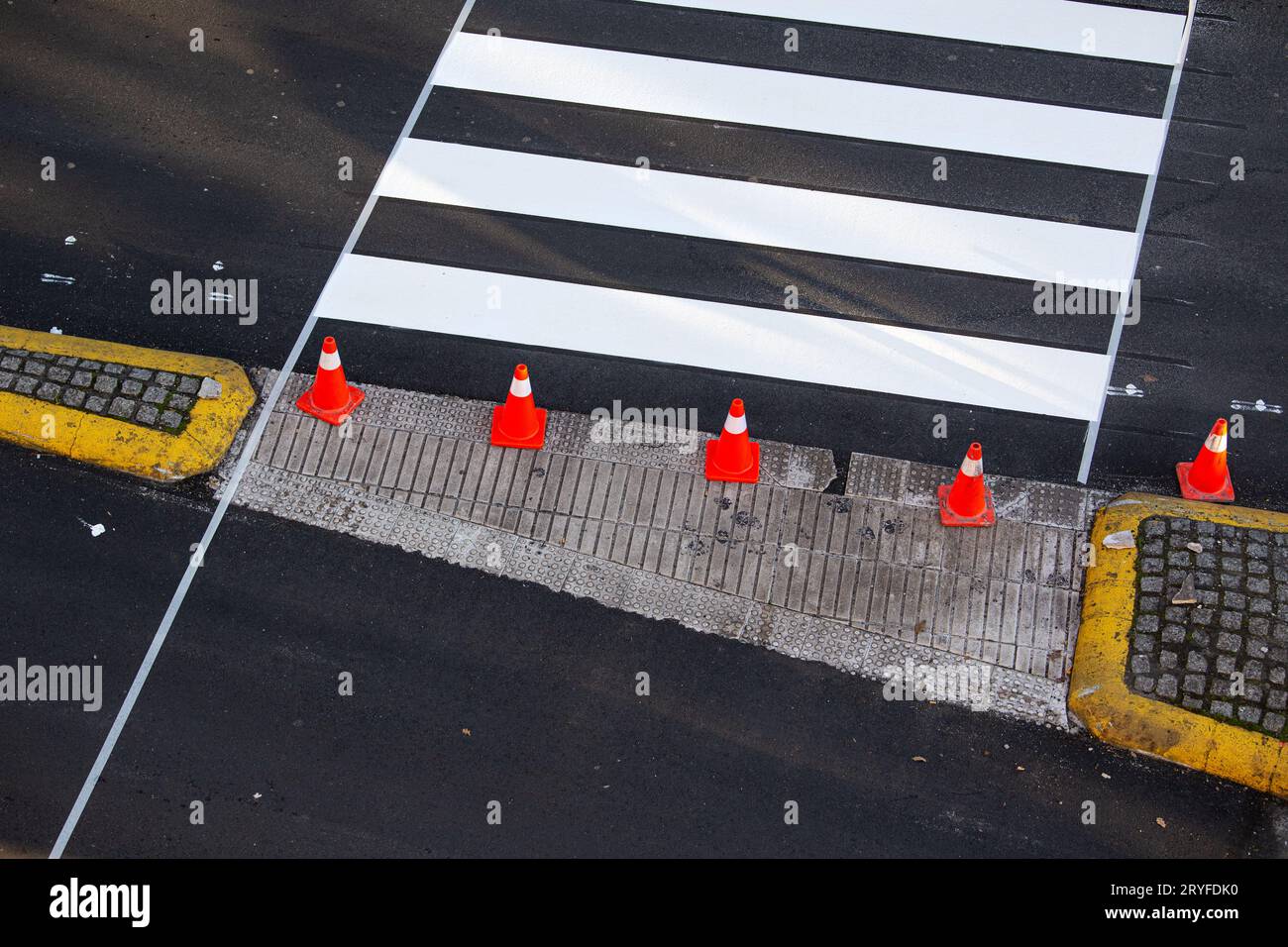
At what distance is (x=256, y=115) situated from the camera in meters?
10.5

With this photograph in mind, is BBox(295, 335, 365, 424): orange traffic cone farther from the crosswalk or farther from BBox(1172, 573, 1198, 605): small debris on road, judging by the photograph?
BBox(1172, 573, 1198, 605): small debris on road

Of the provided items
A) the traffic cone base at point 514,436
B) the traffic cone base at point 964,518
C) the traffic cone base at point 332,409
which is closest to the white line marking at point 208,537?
the traffic cone base at point 332,409

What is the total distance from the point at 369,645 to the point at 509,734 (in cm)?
105

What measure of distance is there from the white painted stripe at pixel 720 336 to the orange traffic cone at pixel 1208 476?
2.63 feet

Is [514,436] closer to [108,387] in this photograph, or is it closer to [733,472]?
[733,472]

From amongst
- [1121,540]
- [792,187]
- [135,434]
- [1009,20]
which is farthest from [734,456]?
[1009,20]

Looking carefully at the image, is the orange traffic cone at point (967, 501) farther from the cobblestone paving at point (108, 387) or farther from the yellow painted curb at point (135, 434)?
the cobblestone paving at point (108, 387)

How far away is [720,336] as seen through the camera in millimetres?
9516

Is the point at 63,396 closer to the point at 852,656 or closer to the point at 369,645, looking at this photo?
the point at 369,645

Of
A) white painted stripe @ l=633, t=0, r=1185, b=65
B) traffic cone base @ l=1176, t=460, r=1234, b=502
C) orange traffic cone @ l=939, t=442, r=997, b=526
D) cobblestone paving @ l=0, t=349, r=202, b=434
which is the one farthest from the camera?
white painted stripe @ l=633, t=0, r=1185, b=65

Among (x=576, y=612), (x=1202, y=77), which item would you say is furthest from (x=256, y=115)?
(x=1202, y=77)

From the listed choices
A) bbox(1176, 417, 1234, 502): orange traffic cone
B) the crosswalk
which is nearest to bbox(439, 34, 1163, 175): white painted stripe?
the crosswalk

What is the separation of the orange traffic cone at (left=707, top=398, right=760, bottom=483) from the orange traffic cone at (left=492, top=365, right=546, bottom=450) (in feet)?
3.79

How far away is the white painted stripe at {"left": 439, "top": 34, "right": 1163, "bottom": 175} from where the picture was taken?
1052cm
